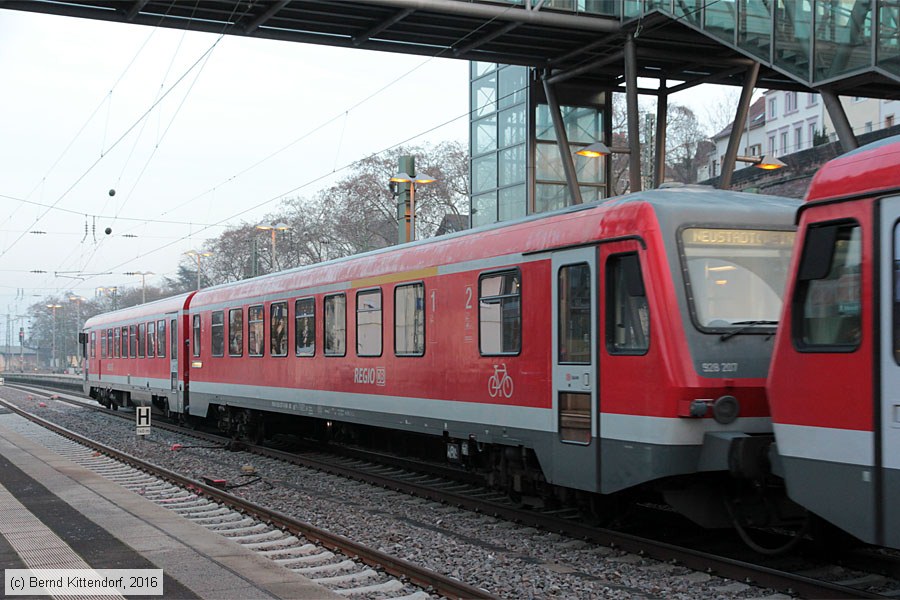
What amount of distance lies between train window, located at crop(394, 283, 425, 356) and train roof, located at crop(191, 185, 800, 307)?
9.1 inches

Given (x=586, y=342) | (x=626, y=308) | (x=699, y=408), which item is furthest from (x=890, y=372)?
(x=586, y=342)

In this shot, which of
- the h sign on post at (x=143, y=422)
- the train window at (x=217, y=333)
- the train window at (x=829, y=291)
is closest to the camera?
the train window at (x=829, y=291)

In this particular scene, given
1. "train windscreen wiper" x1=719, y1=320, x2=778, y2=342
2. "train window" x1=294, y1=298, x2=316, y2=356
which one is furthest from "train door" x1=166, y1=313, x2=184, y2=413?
"train windscreen wiper" x1=719, y1=320, x2=778, y2=342

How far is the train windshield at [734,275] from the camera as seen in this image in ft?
29.0

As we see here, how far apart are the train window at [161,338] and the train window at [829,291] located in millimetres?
20679

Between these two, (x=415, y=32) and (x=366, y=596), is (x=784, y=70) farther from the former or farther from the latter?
(x=366, y=596)

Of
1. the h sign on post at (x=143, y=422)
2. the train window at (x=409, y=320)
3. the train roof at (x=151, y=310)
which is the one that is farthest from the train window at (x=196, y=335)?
the train window at (x=409, y=320)

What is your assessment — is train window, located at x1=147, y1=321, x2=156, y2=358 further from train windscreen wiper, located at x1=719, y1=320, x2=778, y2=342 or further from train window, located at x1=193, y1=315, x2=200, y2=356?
train windscreen wiper, located at x1=719, y1=320, x2=778, y2=342

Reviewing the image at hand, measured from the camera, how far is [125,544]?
8977mm

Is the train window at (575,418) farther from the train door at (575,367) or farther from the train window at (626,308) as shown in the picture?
the train window at (626,308)

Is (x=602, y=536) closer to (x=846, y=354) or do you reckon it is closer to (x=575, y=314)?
(x=575, y=314)

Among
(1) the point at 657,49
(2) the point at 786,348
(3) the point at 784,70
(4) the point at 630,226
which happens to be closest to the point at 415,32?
(1) the point at 657,49

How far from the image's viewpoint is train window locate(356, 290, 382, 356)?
568 inches

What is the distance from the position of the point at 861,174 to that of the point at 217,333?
16830 mm
